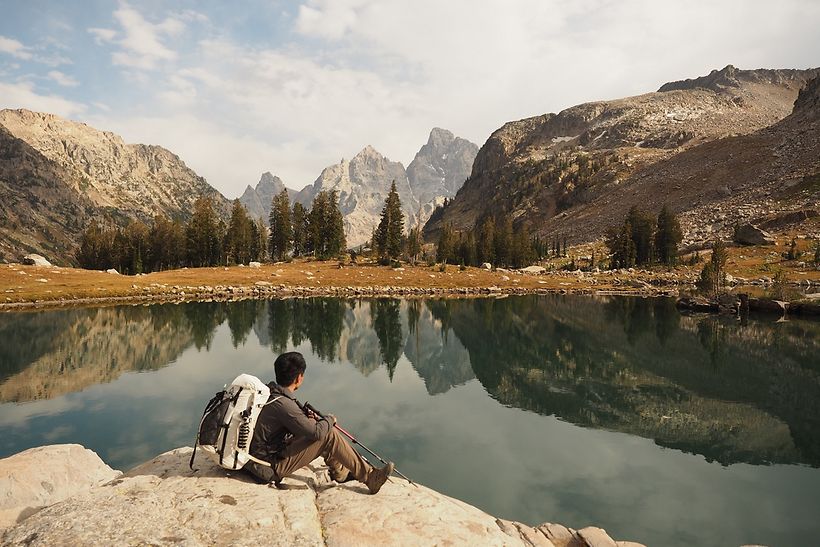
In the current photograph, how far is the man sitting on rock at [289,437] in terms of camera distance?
8.41 meters

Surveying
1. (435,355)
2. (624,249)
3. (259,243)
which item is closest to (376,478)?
(435,355)

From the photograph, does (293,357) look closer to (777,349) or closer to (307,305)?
(777,349)

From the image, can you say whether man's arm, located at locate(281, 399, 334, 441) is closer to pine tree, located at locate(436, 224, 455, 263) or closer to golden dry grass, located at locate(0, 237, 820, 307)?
golden dry grass, located at locate(0, 237, 820, 307)

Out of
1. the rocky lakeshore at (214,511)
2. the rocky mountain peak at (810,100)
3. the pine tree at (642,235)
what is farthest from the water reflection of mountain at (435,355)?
the rocky mountain peak at (810,100)

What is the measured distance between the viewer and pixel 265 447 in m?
8.55

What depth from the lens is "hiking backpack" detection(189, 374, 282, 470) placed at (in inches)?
321

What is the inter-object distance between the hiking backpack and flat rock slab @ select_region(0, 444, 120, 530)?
7.42ft

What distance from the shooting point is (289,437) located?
8625 millimetres

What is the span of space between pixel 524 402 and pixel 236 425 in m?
20.5

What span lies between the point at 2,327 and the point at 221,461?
174 feet

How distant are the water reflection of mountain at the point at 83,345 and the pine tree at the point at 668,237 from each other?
100448mm

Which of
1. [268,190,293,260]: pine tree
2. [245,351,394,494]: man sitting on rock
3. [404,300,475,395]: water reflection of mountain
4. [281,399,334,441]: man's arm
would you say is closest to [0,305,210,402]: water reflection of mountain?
[404,300,475,395]: water reflection of mountain

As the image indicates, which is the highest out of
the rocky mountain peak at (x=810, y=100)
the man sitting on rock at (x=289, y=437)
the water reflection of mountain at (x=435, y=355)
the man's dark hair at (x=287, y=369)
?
the rocky mountain peak at (x=810, y=100)

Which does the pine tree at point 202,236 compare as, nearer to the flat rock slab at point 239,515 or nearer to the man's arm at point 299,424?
the flat rock slab at point 239,515
